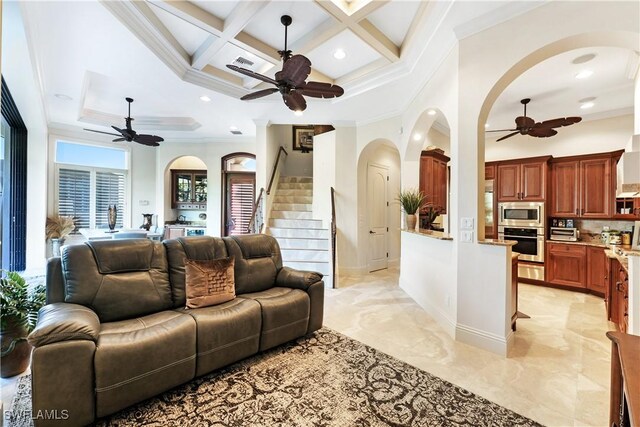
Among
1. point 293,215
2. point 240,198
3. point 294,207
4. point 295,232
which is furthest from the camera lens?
point 240,198

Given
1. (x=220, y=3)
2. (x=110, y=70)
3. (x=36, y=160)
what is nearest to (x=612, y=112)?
(x=220, y=3)

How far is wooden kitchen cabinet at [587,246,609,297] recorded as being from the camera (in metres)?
4.51

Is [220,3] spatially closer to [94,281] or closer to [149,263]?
[149,263]

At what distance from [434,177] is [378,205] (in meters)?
1.30

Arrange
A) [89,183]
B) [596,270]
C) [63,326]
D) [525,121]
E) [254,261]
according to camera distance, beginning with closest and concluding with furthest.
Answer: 1. [63,326]
2. [254,261]
3. [525,121]
4. [596,270]
5. [89,183]

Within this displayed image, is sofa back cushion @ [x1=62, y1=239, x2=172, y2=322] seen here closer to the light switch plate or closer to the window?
the light switch plate

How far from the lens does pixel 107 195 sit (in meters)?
7.30

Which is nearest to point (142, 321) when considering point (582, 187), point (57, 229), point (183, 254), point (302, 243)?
point (183, 254)

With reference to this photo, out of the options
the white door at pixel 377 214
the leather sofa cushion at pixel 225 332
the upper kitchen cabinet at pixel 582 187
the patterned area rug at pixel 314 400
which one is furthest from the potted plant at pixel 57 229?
the upper kitchen cabinet at pixel 582 187

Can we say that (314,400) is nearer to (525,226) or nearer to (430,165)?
(430,165)

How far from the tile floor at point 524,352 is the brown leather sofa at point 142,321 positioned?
68 centimetres

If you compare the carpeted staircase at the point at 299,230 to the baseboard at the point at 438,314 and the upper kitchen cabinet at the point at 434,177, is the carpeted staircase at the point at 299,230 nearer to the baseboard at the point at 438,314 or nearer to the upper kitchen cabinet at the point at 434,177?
the baseboard at the point at 438,314

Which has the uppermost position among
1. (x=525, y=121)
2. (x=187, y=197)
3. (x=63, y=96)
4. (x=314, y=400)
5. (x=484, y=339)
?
(x=63, y=96)

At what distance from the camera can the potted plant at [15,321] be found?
2162 mm
